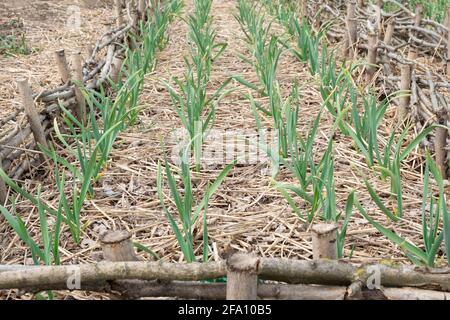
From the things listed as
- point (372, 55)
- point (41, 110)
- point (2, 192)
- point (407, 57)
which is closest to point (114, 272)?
point (2, 192)

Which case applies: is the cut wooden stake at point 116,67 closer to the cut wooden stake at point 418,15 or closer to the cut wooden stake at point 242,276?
the cut wooden stake at point 418,15

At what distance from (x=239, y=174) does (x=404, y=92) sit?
76 cm

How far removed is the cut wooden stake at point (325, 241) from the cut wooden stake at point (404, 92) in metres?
1.19

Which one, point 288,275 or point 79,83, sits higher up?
point 79,83

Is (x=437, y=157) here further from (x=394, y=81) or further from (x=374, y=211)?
(x=394, y=81)

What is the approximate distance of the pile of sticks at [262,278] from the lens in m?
1.28

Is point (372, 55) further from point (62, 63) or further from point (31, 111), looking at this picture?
point (31, 111)

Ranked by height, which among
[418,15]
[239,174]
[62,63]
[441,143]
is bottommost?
[239,174]

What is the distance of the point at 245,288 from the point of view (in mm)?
1229

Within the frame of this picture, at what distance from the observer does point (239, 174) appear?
220 cm

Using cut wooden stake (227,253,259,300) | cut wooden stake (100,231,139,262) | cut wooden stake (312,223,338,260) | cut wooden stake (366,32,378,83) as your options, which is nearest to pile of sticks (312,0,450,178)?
cut wooden stake (366,32,378,83)

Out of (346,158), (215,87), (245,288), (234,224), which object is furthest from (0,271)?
(215,87)

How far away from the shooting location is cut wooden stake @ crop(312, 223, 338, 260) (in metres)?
1.35
